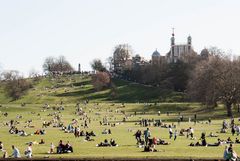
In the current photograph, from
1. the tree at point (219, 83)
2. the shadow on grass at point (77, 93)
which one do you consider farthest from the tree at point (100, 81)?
the tree at point (219, 83)

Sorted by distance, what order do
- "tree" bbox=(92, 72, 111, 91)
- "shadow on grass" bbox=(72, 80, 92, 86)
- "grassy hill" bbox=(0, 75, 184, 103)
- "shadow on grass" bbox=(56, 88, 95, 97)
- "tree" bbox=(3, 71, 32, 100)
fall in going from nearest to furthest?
"grassy hill" bbox=(0, 75, 184, 103)
"tree" bbox=(3, 71, 32, 100)
"shadow on grass" bbox=(56, 88, 95, 97)
"tree" bbox=(92, 72, 111, 91)
"shadow on grass" bbox=(72, 80, 92, 86)

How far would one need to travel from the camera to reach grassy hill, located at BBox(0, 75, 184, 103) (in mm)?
144625

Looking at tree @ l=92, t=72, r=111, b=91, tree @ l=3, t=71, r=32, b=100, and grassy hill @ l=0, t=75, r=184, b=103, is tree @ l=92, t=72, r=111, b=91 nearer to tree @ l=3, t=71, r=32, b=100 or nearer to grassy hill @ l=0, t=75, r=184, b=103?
grassy hill @ l=0, t=75, r=184, b=103

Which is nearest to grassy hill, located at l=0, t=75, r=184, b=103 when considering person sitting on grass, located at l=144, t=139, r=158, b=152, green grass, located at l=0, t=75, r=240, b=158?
green grass, located at l=0, t=75, r=240, b=158

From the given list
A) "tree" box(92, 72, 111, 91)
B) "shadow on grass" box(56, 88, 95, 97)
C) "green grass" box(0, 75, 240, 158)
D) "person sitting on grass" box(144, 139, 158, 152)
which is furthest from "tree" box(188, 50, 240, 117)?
"shadow on grass" box(56, 88, 95, 97)

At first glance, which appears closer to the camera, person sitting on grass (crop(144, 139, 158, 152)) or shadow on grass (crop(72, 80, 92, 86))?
person sitting on grass (crop(144, 139, 158, 152))

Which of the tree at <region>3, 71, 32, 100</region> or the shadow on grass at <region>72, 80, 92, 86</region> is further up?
the shadow on grass at <region>72, 80, 92, 86</region>

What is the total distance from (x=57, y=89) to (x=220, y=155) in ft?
462

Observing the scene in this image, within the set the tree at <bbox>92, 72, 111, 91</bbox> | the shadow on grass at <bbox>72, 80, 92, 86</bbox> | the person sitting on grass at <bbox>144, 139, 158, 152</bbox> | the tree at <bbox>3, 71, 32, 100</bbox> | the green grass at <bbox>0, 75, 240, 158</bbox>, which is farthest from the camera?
the shadow on grass at <bbox>72, 80, 92, 86</bbox>

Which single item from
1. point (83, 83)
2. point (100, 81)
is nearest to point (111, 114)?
point (100, 81)

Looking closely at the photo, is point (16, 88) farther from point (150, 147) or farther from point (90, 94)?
point (150, 147)

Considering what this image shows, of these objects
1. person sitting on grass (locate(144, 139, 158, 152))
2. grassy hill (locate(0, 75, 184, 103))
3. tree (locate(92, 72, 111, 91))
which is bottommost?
person sitting on grass (locate(144, 139, 158, 152))

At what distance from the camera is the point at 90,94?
527ft

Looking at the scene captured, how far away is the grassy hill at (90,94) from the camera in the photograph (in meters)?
145
